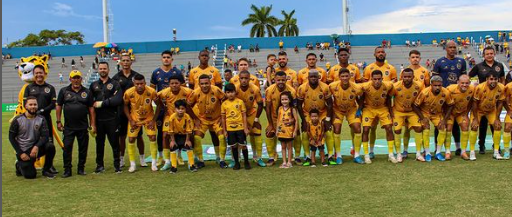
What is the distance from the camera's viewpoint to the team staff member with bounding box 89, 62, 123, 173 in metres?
6.77

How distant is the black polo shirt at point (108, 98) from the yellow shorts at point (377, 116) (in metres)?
4.05

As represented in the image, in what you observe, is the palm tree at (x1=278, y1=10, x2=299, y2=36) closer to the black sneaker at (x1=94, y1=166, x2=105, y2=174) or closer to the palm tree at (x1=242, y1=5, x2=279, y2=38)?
the palm tree at (x1=242, y1=5, x2=279, y2=38)

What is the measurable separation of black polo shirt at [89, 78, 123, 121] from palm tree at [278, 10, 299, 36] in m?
51.1

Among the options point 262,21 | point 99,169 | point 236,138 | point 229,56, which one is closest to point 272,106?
point 236,138

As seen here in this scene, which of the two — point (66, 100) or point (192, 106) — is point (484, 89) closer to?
point (192, 106)

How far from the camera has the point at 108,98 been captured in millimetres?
6781

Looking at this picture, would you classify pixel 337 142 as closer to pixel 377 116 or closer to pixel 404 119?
→ pixel 377 116

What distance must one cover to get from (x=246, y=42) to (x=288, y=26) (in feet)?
51.9

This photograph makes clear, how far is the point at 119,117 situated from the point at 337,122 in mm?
3665

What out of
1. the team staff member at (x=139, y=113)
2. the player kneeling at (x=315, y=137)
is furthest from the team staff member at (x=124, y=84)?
the player kneeling at (x=315, y=137)

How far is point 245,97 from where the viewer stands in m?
7.11

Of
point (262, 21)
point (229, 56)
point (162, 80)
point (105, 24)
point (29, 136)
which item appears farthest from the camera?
point (262, 21)

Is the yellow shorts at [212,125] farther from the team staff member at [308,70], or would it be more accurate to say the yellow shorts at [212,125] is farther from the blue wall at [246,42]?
the blue wall at [246,42]

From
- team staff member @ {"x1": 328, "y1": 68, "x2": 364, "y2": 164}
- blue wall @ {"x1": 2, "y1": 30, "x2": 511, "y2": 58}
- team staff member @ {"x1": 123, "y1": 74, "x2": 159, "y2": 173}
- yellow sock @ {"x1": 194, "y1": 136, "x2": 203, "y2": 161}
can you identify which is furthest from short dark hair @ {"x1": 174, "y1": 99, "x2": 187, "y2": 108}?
blue wall @ {"x1": 2, "y1": 30, "x2": 511, "y2": 58}
